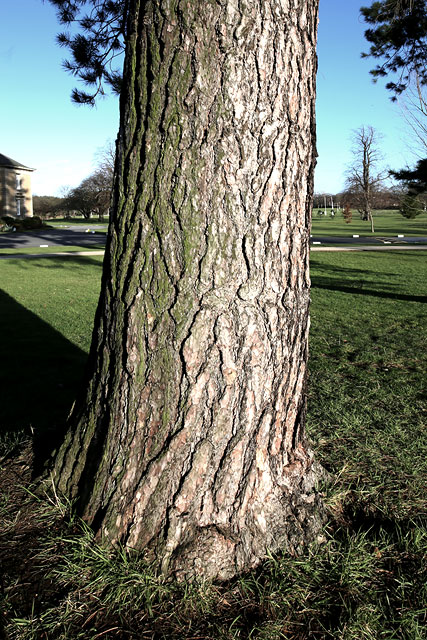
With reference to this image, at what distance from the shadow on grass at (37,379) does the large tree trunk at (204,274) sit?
934mm

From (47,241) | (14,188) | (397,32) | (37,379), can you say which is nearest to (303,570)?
(37,379)

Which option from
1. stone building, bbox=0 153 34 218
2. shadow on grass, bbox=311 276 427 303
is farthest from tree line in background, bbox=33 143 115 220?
shadow on grass, bbox=311 276 427 303

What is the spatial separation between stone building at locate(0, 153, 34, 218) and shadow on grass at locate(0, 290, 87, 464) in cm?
4449

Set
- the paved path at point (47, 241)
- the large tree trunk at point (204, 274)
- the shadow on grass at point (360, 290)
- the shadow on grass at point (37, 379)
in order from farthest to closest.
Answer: the paved path at point (47, 241) → the shadow on grass at point (360, 290) → the shadow on grass at point (37, 379) → the large tree trunk at point (204, 274)

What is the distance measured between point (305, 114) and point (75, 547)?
215 centimetres

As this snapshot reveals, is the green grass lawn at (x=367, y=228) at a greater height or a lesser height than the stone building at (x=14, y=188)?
lesser

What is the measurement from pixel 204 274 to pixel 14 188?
52175 mm

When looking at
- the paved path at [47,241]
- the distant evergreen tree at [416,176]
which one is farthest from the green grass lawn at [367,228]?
the distant evergreen tree at [416,176]

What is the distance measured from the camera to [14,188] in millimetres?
48531

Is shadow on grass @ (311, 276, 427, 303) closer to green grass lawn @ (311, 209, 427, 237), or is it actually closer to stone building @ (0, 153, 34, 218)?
green grass lawn @ (311, 209, 427, 237)

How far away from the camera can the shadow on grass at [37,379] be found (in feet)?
12.8

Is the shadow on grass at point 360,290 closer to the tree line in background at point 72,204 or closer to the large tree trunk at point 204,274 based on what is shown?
the large tree trunk at point 204,274

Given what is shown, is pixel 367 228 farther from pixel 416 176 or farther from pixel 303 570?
pixel 303 570

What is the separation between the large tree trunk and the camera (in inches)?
79.6
